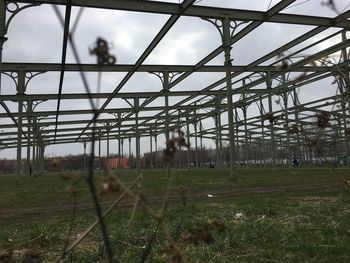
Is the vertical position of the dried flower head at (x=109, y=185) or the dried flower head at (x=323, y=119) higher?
the dried flower head at (x=323, y=119)

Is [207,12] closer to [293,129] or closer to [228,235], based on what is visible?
[228,235]

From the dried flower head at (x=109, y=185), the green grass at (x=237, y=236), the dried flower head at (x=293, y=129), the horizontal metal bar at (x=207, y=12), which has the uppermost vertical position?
the horizontal metal bar at (x=207, y=12)

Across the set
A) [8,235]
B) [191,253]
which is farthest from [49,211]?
[191,253]

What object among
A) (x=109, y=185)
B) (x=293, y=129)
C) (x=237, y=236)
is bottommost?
(x=237, y=236)

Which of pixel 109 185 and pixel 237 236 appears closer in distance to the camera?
pixel 109 185

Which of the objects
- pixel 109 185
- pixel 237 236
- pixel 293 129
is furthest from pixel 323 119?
pixel 237 236

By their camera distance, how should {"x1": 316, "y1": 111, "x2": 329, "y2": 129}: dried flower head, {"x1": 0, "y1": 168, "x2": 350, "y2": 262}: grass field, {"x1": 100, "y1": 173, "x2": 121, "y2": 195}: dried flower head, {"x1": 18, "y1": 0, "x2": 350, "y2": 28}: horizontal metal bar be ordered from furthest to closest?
{"x1": 18, "y1": 0, "x2": 350, "y2": 28}: horizontal metal bar → {"x1": 0, "y1": 168, "x2": 350, "y2": 262}: grass field → {"x1": 316, "y1": 111, "x2": 329, "y2": 129}: dried flower head → {"x1": 100, "y1": 173, "x2": 121, "y2": 195}: dried flower head

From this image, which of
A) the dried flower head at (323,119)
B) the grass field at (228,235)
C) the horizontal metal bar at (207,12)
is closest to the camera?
the dried flower head at (323,119)

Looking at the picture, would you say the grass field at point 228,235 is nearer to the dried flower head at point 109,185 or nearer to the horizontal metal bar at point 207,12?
the dried flower head at point 109,185

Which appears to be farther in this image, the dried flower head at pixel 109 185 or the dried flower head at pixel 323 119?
the dried flower head at pixel 323 119

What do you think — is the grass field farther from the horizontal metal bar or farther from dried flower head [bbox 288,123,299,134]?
the horizontal metal bar

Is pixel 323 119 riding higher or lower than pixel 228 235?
higher

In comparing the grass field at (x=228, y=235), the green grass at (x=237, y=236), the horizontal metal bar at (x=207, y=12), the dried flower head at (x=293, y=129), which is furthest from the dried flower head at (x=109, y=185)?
the horizontal metal bar at (x=207, y=12)

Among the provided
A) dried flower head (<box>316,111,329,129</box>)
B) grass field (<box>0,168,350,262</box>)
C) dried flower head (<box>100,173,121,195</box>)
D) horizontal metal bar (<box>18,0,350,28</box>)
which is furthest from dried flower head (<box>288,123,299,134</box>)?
horizontal metal bar (<box>18,0,350,28</box>)
